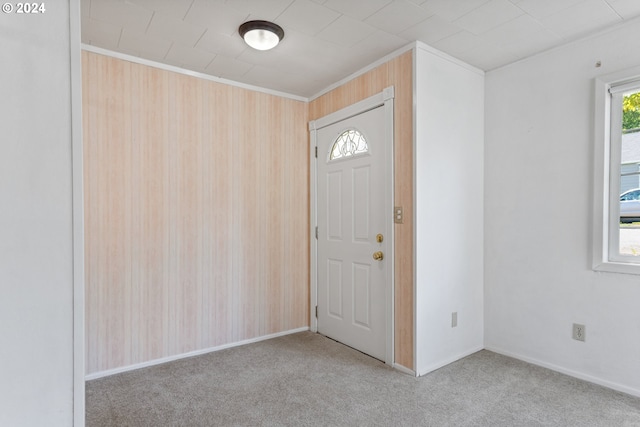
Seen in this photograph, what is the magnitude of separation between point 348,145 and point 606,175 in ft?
6.51

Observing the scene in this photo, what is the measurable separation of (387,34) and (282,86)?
1280mm

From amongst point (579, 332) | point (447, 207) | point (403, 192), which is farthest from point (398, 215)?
point (579, 332)

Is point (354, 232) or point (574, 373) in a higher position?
point (354, 232)

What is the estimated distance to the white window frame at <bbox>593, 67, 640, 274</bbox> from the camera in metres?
2.45

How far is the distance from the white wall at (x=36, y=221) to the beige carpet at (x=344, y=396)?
1.07 metres

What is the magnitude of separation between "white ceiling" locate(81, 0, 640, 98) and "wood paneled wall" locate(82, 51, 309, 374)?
1.28ft

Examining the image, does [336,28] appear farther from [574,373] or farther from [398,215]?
[574,373]

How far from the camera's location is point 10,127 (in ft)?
3.76

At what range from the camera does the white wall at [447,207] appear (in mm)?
2650

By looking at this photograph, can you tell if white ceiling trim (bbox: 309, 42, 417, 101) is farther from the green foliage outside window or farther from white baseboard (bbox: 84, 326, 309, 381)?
white baseboard (bbox: 84, 326, 309, 381)

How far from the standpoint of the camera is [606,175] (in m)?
2.46

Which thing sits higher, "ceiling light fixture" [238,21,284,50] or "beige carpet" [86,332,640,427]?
"ceiling light fixture" [238,21,284,50]

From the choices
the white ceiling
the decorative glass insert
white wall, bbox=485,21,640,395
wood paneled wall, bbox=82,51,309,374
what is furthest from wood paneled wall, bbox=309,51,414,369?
wood paneled wall, bbox=82,51,309,374

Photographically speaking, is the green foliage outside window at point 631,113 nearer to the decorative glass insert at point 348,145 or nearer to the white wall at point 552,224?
the white wall at point 552,224
